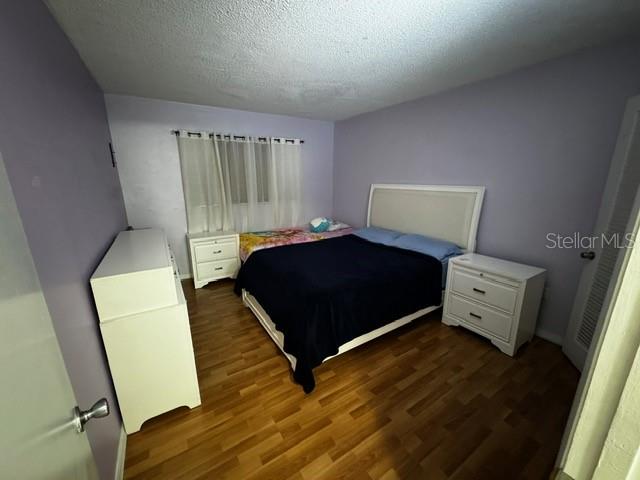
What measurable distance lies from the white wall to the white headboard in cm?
189

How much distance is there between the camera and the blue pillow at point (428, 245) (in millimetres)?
2549

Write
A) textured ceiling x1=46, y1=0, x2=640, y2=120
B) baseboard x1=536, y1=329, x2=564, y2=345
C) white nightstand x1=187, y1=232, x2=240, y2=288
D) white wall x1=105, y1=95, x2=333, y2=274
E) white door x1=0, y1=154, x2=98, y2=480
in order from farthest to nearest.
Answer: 1. white nightstand x1=187, y1=232, x2=240, y2=288
2. white wall x1=105, y1=95, x2=333, y2=274
3. baseboard x1=536, y1=329, x2=564, y2=345
4. textured ceiling x1=46, y1=0, x2=640, y2=120
5. white door x1=0, y1=154, x2=98, y2=480

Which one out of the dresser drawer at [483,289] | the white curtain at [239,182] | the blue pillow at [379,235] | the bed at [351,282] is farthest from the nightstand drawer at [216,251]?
the dresser drawer at [483,289]

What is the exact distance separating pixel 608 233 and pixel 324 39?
93.4 inches

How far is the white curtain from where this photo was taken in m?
3.34

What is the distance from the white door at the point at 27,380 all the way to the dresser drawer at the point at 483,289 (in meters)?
2.51

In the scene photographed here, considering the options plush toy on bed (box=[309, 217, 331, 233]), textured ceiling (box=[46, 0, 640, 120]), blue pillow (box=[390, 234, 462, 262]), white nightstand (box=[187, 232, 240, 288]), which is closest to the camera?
textured ceiling (box=[46, 0, 640, 120])

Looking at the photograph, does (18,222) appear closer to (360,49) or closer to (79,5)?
(79,5)

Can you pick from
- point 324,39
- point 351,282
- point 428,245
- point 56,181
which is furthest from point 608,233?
point 56,181

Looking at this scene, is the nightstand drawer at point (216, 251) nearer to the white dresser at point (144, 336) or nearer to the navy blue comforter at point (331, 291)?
the navy blue comforter at point (331, 291)

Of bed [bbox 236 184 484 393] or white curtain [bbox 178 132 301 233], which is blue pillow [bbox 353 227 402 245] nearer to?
bed [bbox 236 184 484 393]

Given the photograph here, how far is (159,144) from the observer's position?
3.13 m

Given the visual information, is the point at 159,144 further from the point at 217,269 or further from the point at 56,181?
the point at 56,181

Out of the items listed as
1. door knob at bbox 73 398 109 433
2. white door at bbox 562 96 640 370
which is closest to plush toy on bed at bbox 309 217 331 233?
white door at bbox 562 96 640 370
